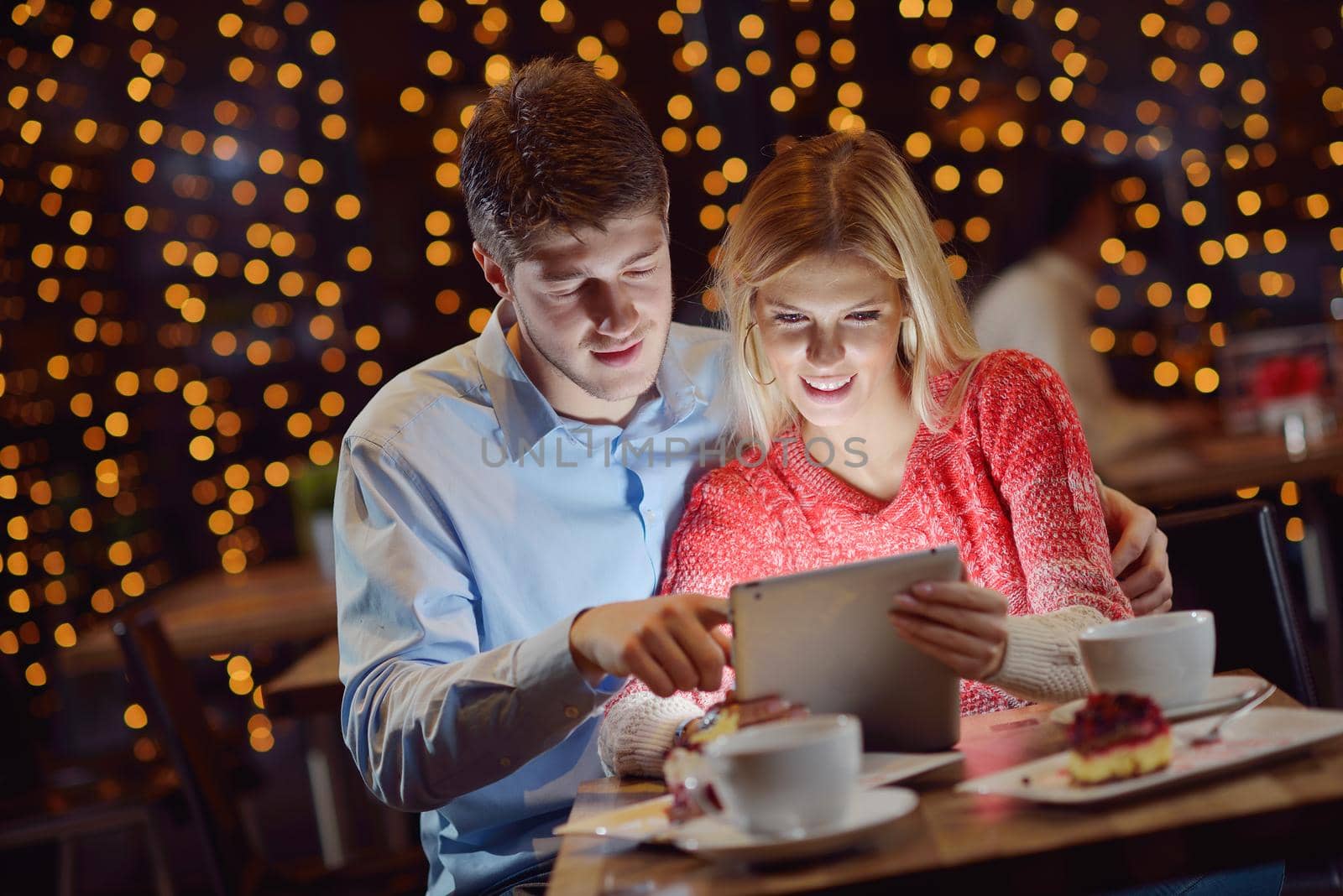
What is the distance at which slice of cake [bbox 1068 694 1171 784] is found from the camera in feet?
2.94

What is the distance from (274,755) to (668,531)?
11.9 ft

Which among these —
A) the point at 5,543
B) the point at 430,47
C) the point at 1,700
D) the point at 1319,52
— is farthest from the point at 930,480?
the point at 1319,52

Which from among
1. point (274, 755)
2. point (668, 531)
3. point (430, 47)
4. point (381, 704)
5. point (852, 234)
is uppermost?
point (430, 47)

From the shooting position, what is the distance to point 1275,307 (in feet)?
15.8

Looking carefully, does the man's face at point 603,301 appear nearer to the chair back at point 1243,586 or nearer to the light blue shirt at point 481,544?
the light blue shirt at point 481,544

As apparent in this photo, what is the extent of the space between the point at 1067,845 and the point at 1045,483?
27.0 inches

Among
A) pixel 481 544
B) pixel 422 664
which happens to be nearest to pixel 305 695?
pixel 481 544

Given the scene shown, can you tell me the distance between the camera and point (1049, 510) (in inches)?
55.8

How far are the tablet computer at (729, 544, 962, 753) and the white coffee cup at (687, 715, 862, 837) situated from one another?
5.7 inches

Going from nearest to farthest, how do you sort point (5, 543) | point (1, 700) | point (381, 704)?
point (381, 704) < point (1, 700) < point (5, 543)

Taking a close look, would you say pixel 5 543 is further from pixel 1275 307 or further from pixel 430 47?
pixel 1275 307

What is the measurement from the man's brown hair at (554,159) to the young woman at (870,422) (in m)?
0.17

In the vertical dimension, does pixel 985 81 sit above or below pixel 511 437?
above

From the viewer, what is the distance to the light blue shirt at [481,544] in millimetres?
1408
